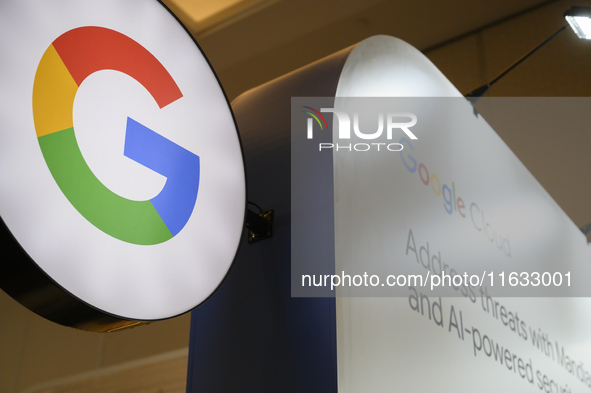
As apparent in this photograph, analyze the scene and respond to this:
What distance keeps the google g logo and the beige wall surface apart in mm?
2827

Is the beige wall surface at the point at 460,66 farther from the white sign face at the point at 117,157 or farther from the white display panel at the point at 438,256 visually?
the white sign face at the point at 117,157

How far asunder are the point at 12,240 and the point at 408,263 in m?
0.83

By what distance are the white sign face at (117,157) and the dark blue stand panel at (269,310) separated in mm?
230

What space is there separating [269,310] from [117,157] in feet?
1.63

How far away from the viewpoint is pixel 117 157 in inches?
30.1

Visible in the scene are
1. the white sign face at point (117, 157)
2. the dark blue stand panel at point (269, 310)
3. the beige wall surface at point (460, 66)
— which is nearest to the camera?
the white sign face at point (117, 157)

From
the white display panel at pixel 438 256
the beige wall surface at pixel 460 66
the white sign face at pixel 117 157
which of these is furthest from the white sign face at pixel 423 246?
the beige wall surface at pixel 460 66

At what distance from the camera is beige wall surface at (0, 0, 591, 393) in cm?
327

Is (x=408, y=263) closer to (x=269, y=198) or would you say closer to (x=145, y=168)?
(x=269, y=198)

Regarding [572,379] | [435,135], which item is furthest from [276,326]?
[572,379]

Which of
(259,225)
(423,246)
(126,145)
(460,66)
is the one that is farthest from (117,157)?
(460,66)

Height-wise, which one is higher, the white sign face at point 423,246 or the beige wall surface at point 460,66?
the beige wall surface at point 460,66

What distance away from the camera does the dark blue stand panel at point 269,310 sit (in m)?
1.02

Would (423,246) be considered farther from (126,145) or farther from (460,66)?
(460,66)
